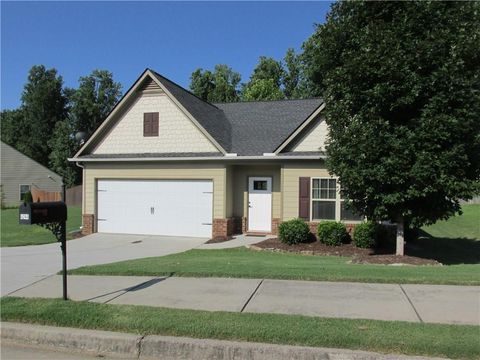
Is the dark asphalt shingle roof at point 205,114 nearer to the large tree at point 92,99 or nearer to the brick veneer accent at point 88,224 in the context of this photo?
the brick veneer accent at point 88,224

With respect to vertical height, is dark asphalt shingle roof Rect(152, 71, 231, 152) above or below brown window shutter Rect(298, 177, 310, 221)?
above

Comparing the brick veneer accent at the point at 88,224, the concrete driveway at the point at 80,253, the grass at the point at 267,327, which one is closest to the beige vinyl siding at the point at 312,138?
the concrete driveway at the point at 80,253

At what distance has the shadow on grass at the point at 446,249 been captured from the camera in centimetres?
1292

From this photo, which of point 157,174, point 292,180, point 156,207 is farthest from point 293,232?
point 157,174

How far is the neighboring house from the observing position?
39.3m

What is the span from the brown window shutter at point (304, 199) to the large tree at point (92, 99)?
4268 cm

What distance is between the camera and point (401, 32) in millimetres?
10312

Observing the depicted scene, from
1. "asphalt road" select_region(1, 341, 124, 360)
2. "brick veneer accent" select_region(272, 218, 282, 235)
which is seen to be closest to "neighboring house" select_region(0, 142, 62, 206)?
"brick veneer accent" select_region(272, 218, 282, 235)

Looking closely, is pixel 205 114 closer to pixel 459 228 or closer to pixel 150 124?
pixel 150 124

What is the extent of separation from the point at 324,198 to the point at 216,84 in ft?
115

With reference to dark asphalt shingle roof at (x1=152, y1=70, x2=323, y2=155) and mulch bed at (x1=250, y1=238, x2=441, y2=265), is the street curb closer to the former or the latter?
mulch bed at (x1=250, y1=238, x2=441, y2=265)

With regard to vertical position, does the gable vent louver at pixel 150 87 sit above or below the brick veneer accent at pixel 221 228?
above

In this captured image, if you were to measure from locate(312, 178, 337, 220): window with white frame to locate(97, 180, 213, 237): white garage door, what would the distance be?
3783 millimetres

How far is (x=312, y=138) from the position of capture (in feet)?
51.2
